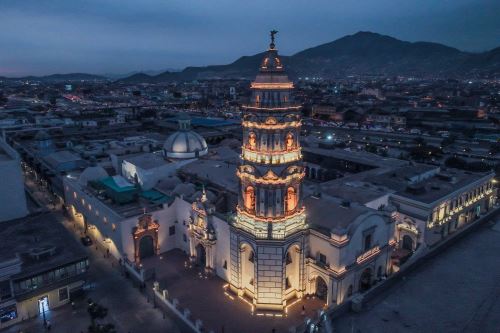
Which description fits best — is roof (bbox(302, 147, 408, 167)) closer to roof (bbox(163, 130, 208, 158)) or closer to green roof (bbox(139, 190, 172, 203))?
roof (bbox(163, 130, 208, 158))

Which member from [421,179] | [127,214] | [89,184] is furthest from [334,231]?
[89,184]

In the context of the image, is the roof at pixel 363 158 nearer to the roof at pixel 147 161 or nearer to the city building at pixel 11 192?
the roof at pixel 147 161

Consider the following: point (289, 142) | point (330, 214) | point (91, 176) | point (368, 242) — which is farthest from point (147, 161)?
point (368, 242)

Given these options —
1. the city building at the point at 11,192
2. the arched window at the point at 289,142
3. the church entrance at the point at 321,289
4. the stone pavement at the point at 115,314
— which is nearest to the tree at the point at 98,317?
the stone pavement at the point at 115,314

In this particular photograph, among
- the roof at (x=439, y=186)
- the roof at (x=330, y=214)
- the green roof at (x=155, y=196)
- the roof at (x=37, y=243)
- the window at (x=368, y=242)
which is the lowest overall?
the roof at (x=37, y=243)

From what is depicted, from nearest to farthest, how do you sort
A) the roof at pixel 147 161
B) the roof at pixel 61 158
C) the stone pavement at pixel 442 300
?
the stone pavement at pixel 442 300 → the roof at pixel 147 161 → the roof at pixel 61 158

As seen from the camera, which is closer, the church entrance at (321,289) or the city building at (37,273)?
the city building at (37,273)

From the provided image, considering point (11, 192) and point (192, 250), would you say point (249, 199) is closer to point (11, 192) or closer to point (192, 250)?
point (192, 250)
